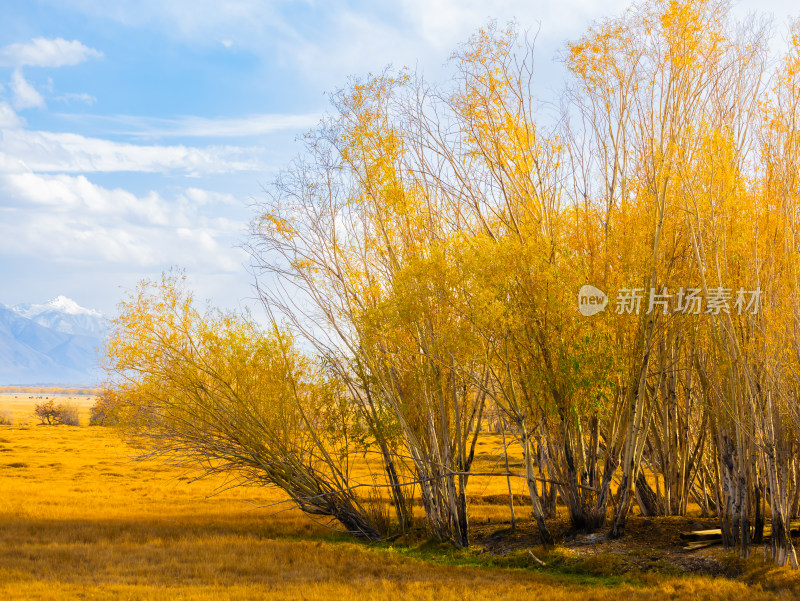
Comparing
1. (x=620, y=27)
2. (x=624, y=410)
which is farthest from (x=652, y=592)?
(x=620, y=27)

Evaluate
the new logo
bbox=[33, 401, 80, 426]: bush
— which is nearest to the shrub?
bbox=[33, 401, 80, 426]: bush

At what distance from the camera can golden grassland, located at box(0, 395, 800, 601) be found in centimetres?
1030

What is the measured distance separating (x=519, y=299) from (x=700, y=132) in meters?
4.13

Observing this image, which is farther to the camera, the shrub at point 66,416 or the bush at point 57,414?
the shrub at point 66,416

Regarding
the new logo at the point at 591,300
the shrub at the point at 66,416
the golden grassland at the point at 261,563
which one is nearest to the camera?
the golden grassland at the point at 261,563

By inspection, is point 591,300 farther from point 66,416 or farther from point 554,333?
point 66,416

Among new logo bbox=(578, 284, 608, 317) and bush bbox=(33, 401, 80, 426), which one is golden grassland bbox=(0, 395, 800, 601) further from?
bush bbox=(33, 401, 80, 426)

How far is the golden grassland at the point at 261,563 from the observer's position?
10297 millimetres

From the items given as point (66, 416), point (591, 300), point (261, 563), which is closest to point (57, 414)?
point (66, 416)

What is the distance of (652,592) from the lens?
9953 mm

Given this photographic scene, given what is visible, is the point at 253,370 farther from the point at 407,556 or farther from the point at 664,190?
the point at 664,190

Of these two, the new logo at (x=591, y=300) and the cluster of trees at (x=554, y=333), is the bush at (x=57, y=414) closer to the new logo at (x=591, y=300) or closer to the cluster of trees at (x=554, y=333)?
the cluster of trees at (x=554, y=333)

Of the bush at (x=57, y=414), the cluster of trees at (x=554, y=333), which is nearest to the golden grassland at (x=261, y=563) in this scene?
the cluster of trees at (x=554, y=333)

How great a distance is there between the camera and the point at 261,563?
12.9 meters
